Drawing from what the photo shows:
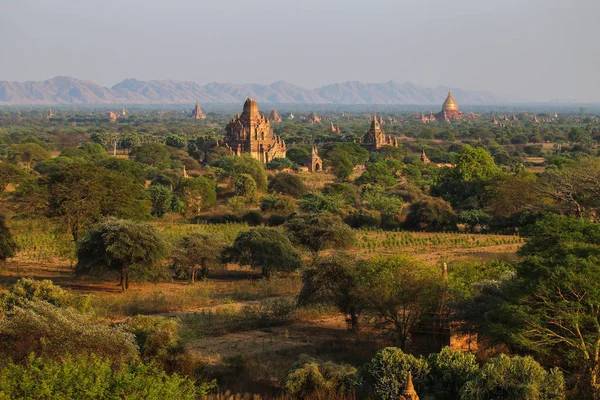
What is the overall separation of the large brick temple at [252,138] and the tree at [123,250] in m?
42.0

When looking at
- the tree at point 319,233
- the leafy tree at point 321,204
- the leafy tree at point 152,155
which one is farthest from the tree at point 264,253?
the leafy tree at point 152,155

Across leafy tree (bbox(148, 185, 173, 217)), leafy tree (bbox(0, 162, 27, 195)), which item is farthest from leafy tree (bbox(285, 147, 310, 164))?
leafy tree (bbox(0, 162, 27, 195))

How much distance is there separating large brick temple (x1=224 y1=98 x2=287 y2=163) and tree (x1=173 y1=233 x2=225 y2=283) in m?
39.1

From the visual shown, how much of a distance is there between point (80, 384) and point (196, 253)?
45.7ft

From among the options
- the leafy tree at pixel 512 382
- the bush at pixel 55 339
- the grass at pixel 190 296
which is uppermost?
the bush at pixel 55 339

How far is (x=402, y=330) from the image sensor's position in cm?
1580

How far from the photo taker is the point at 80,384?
32.6 ft

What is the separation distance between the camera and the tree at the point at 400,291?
15.5 meters

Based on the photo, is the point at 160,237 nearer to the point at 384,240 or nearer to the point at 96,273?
the point at 96,273

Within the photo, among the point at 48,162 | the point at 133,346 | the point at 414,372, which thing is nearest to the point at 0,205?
the point at 48,162

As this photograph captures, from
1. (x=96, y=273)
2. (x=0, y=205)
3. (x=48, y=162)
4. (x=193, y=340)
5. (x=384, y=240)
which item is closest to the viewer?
(x=193, y=340)

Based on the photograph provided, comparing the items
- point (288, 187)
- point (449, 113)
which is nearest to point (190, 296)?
point (288, 187)

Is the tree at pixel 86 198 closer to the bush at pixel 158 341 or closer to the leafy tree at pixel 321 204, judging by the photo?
the leafy tree at pixel 321 204

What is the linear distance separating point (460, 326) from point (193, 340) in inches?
233
